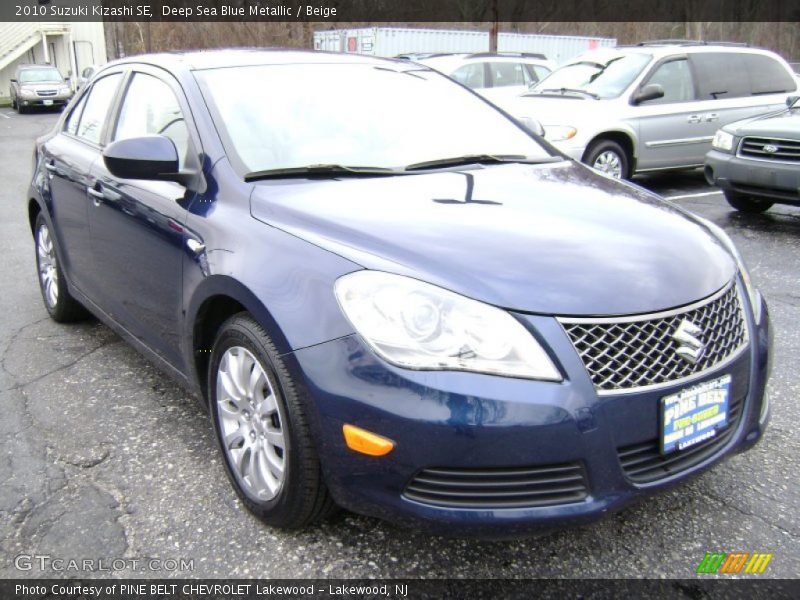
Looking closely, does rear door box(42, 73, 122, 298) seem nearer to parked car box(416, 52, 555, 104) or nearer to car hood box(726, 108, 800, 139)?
car hood box(726, 108, 800, 139)

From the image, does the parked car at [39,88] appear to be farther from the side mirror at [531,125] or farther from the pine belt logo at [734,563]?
the pine belt logo at [734,563]

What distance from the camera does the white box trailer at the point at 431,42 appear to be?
76.3 feet

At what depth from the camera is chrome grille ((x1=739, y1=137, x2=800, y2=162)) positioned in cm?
675

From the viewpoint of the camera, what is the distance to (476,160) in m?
3.22

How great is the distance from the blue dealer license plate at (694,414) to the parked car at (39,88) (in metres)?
29.5

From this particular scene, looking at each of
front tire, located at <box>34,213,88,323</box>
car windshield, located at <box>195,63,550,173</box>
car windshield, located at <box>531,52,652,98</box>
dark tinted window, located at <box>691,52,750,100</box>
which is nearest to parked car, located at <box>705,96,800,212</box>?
dark tinted window, located at <box>691,52,750,100</box>

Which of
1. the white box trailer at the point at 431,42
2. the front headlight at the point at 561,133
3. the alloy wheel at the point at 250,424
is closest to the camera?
the alloy wheel at the point at 250,424

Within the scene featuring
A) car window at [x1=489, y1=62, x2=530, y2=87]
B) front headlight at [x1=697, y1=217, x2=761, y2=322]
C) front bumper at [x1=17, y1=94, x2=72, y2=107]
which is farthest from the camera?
front bumper at [x1=17, y1=94, x2=72, y2=107]

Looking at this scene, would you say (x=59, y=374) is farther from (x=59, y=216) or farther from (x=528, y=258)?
(x=528, y=258)

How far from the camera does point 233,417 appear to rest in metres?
2.66

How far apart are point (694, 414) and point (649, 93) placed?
7335mm

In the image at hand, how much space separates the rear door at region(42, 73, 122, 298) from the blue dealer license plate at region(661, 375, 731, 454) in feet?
9.35

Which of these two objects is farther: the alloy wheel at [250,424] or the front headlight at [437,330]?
the alloy wheel at [250,424]

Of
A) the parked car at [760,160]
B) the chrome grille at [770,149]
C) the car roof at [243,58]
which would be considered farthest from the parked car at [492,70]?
the car roof at [243,58]
